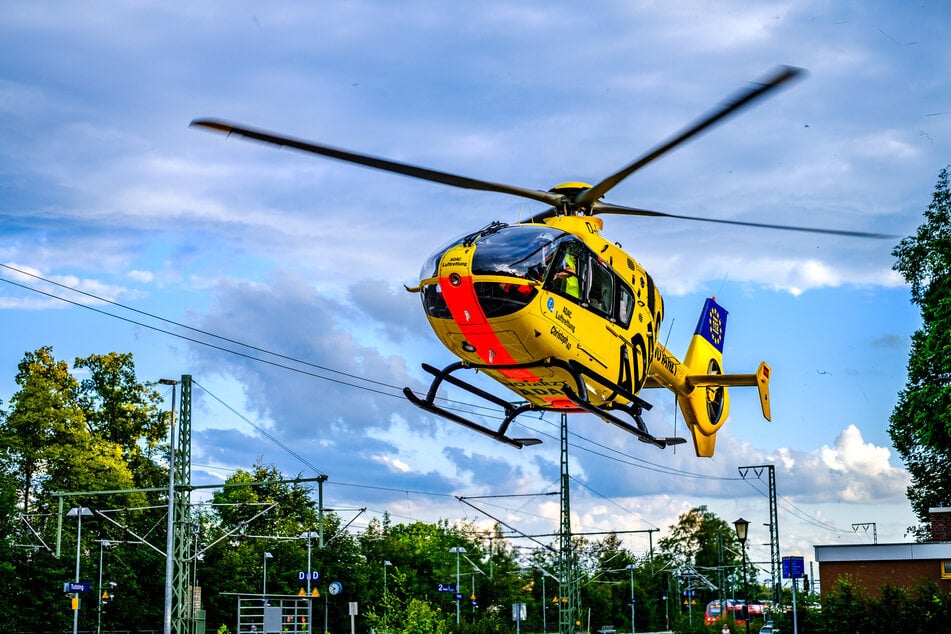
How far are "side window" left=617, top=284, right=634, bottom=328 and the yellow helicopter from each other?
0.06ft

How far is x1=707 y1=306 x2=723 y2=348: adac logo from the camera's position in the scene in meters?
26.2

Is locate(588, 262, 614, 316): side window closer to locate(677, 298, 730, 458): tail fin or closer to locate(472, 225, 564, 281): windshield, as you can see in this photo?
locate(472, 225, 564, 281): windshield

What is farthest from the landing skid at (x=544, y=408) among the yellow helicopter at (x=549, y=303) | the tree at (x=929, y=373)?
the tree at (x=929, y=373)

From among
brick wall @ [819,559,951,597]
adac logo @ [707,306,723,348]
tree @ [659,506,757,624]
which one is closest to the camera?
adac logo @ [707,306,723,348]

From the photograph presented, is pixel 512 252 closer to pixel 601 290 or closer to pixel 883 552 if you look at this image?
pixel 601 290

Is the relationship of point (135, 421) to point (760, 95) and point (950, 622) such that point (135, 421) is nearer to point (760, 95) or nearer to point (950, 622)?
point (950, 622)

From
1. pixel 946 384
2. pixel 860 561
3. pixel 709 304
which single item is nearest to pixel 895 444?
pixel 860 561

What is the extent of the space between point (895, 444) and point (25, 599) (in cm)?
4221

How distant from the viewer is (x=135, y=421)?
6631 centimetres

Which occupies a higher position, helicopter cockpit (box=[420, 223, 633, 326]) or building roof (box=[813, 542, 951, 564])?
helicopter cockpit (box=[420, 223, 633, 326])

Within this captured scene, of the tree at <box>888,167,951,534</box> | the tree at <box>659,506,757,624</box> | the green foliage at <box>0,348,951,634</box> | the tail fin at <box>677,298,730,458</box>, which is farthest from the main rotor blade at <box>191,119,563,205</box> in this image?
the tree at <box>659,506,757,624</box>

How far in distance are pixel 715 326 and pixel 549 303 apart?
11192 millimetres

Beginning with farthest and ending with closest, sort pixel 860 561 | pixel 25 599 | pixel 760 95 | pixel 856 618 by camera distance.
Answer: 1. pixel 25 599
2. pixel 860 561
3. pixel 856 618
4. pixel 760 95

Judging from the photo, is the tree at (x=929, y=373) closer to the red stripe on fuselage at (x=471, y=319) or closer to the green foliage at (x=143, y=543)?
the green foliage at (x=143, y=543)
